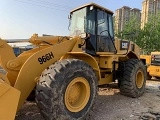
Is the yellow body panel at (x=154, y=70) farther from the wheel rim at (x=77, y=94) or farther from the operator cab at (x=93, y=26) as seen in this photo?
the wheel rim at (x=77, y=94)

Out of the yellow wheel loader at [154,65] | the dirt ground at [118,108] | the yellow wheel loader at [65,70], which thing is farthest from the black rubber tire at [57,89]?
the yellow wheel loader at [154,65]

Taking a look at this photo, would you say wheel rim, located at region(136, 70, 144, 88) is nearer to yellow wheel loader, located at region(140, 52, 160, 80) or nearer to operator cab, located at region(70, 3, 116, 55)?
operator cab, located at region(70, 3, 116, 55)

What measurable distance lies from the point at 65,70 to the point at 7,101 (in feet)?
4.04

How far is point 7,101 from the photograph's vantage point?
10.6 ft

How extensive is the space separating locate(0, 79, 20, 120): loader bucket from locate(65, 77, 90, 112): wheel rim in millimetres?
1117

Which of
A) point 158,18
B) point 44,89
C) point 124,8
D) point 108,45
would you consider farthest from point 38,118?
point 124,8

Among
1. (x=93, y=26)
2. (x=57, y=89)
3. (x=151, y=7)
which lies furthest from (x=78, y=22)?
(x=151, y=7)

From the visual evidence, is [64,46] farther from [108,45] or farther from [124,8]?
[124,8]

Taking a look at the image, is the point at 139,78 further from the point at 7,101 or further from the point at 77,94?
the point at 7,101

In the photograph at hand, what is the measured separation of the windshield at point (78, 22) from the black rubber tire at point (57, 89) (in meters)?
1.84

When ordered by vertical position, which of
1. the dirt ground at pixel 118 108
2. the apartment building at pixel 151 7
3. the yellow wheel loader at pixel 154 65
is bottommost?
the dirt ground at pixel 118 108

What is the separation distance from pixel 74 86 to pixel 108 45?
2.56m

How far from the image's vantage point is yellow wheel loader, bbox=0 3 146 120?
3828mm

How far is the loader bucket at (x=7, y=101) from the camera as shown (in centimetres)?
319
